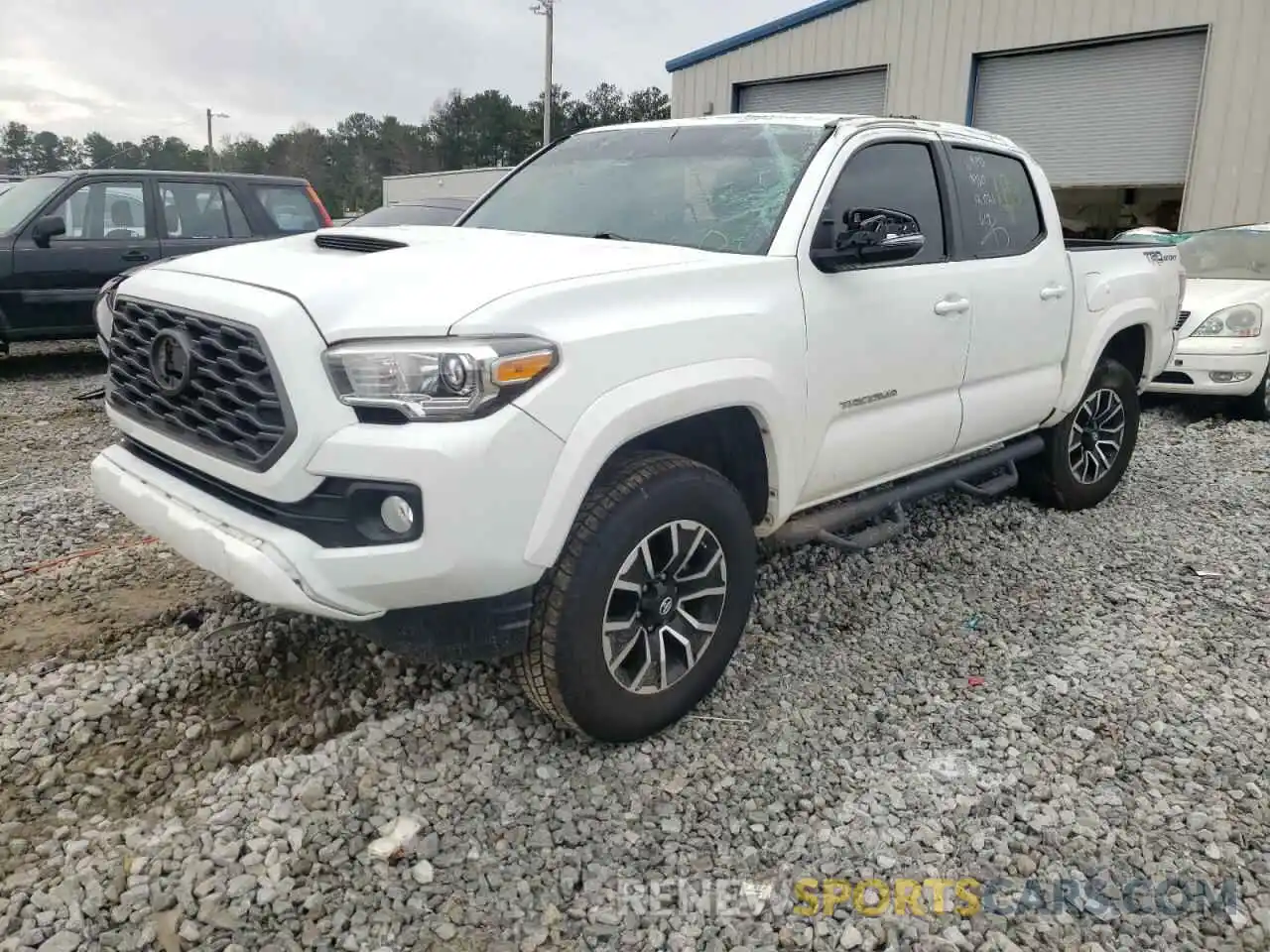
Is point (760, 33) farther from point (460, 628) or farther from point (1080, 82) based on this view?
point (460, 628)

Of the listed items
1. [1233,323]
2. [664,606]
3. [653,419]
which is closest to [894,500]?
[664,606]

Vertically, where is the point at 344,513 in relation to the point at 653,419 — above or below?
below

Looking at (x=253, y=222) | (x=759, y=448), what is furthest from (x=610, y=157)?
(x=253, y=222)

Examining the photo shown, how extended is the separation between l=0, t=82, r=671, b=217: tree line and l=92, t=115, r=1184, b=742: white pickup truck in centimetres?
5251

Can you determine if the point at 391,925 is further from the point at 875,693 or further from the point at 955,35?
the point at 955,35

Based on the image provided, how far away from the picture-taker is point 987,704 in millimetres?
3236

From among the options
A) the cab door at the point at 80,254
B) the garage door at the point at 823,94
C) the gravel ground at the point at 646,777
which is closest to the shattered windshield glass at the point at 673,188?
the gravel ground at the point at 646,777

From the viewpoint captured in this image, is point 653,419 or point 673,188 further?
point 673,188

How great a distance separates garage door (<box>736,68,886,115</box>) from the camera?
48.4ft

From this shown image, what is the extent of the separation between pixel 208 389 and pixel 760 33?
15062 millimetres

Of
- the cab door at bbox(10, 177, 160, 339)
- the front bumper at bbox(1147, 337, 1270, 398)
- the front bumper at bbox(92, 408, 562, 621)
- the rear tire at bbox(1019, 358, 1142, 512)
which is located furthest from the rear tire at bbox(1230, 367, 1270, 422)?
the cab door at bbox(10, 177, 160, 339)

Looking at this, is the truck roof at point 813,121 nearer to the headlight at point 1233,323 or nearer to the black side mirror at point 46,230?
the headlight at point 1233,323

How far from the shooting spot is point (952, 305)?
12.2 feet

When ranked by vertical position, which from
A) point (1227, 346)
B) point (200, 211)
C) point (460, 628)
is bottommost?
point (460, 628)
